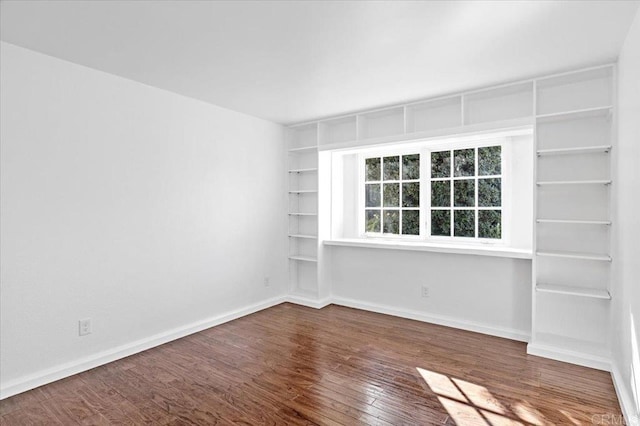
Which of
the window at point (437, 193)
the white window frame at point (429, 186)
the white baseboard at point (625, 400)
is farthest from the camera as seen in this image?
the window at point (437, 193)

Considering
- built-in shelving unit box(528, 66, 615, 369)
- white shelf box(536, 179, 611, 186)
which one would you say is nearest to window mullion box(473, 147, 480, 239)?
built-in shelving unit box(528, 66, 615, 369)

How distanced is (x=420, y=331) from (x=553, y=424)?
64.4 inches

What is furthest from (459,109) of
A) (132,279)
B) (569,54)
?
(132,279)

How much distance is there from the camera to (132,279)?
3244mm

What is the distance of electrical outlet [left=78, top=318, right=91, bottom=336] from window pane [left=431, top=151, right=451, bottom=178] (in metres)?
3.80

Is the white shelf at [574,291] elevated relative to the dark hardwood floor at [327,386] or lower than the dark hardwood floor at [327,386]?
elevated

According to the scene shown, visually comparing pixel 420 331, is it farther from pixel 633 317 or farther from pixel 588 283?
pixel 633 317

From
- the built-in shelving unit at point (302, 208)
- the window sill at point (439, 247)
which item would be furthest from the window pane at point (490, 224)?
the built-in shelving unit at point (302, 208)

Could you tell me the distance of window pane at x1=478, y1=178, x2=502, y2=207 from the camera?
3.92m

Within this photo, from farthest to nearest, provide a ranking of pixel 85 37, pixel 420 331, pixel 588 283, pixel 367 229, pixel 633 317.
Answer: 1. pixel 367 229
2. pixel 420 331
3. pixel 588 283
4. pixel 85 37
5. pixel 633 317

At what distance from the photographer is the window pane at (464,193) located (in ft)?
13.4

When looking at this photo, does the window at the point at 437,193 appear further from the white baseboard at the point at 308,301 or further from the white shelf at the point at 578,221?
the white baseboard at the point at 308,301

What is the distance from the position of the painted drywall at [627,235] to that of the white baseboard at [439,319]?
2.77 feet

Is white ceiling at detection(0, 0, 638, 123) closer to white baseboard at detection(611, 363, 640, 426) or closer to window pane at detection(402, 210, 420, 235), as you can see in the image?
window pane at detection(402, 210, 420, 235)
